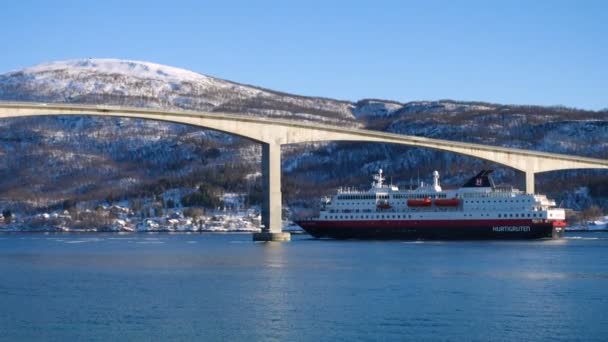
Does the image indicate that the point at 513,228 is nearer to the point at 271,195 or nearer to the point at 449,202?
the point at 449,202

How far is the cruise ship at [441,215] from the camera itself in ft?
289

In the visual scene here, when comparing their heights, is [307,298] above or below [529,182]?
below

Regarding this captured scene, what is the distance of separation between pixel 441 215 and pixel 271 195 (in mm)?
15455

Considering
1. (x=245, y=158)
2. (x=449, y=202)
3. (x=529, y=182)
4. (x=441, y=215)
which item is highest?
(x=245, y=158)

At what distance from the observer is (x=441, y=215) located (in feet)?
294

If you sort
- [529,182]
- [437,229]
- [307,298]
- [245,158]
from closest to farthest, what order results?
1. [307,298]
2. [437,229]
3. [529,182]
4. [245,158]

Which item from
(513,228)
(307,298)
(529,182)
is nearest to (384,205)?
(513,228)

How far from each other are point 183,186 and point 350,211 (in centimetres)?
7843

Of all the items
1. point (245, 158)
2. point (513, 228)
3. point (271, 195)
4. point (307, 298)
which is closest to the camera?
point (307, 298)

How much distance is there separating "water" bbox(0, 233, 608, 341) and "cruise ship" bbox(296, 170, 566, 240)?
23.9 meters

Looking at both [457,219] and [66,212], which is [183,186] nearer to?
[66,212]

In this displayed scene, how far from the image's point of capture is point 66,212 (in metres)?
160

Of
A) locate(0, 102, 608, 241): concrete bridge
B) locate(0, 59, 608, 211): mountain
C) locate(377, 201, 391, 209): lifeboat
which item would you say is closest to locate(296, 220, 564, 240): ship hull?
locate(377, 201, 391, 209): lifeboat

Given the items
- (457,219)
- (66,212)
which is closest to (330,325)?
(457,219)
